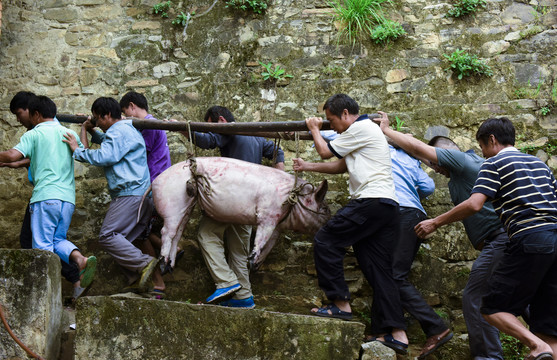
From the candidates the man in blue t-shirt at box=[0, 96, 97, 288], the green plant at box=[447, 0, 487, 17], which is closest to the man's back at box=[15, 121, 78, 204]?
the man in blue t-shirt at box=[0, 96, 97, 288]

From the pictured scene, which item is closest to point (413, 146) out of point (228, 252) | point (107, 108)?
point (228, 252)

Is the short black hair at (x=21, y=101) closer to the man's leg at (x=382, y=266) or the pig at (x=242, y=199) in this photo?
the pig at (x=242, y=199)

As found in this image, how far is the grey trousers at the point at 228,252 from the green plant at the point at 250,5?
2.62 m

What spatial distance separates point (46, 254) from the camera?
4539 mm

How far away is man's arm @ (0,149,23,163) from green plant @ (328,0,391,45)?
11.4ft

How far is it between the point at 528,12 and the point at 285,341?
14.6 ft

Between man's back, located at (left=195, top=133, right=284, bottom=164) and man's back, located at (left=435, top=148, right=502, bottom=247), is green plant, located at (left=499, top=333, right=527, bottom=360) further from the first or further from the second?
man's back, located at (left=195, top=133, right=284, bottom=164)

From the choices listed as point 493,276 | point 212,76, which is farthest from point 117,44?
point 493,276

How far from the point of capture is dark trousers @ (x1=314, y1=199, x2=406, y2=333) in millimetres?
4566

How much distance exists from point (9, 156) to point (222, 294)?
2099 millimetres

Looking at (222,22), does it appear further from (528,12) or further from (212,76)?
(528,12)

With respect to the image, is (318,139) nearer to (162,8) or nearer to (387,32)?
(387,32)

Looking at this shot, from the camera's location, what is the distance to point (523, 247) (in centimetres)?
391

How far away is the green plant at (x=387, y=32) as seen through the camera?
6.59 meters
